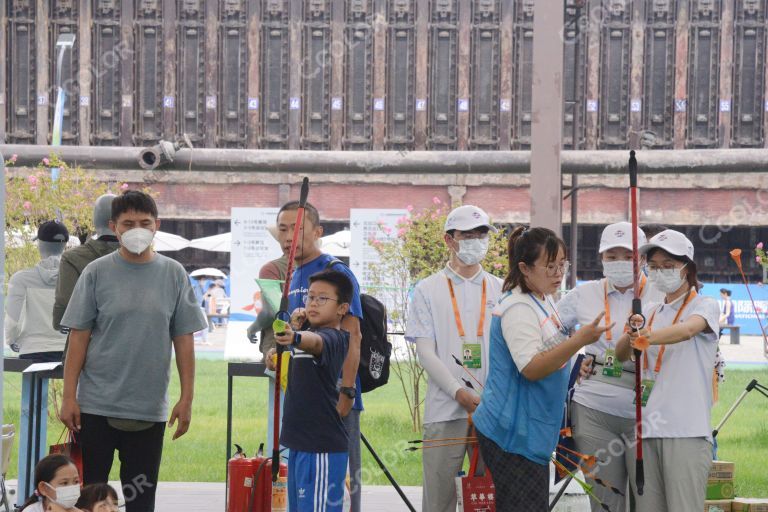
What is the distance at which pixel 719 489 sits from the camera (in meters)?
5.59

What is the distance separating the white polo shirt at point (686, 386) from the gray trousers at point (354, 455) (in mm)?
1318

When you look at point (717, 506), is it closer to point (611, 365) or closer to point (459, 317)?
point (611, 365)

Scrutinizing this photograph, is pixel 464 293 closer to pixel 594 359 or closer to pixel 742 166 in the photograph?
pixel 594 359

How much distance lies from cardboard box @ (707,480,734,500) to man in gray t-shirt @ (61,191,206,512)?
2780 mm

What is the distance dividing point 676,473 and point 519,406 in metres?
1.04

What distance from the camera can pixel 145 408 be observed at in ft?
14.9

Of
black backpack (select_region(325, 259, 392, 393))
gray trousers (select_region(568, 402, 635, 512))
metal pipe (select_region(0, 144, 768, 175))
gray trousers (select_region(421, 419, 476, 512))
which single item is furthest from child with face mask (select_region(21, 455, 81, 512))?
metal pipe (select_region(0, 144, 768, 175))

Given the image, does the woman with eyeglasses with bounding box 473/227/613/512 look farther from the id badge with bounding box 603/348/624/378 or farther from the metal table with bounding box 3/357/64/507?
the metal table with bounding box 3/357/64/507

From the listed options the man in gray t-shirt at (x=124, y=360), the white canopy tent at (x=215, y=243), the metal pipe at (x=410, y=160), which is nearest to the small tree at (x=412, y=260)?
the metal pipe at (x=410, y=160)

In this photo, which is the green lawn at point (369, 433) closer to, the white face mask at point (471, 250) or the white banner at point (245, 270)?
the white banner at point (245, 270)

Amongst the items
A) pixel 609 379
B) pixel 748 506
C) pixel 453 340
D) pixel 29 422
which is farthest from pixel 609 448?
pixel 29 422

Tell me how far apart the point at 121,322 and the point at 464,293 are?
59.7 inches

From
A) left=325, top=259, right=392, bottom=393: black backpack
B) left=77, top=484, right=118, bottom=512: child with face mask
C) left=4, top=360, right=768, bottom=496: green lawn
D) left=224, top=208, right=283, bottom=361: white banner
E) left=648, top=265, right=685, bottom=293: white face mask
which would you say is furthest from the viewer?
left=224, top=208, right=283, bottom=361: white banner

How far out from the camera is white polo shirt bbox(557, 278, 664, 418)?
4.77 metres
